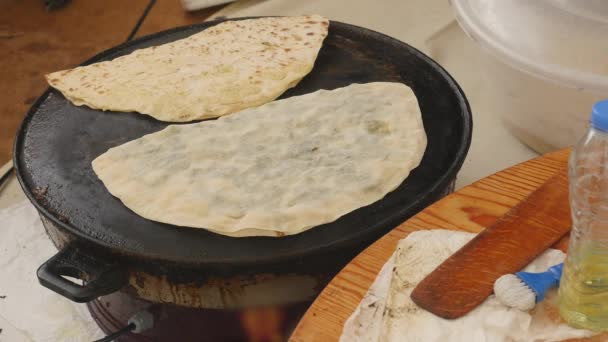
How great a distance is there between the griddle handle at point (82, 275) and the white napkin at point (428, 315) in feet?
1.42

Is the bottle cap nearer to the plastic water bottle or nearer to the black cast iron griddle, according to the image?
the plastic water bottle

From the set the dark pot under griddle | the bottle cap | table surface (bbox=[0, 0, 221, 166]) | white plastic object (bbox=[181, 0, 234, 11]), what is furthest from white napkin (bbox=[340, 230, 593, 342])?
table surface (bbox=[0, 0, 221, 166])

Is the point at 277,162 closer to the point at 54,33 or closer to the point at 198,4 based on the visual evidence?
the point at 198,4

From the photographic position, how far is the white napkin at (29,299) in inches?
60.6

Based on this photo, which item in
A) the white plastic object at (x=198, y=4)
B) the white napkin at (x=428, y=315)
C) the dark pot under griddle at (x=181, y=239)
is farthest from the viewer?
the white plastic object at (x=198, y=4)

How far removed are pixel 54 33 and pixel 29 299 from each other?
2116 mm

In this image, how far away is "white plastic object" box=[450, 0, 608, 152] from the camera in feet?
4.13

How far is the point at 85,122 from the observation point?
146 centimetres

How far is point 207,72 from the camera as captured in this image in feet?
5.30

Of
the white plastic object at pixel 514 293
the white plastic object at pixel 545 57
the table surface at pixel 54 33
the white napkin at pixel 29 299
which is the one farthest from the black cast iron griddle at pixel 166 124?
the table surface at pixel 54 33

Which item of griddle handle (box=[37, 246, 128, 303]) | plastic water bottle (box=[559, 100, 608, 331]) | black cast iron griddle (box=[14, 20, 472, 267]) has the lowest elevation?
griddle handle (box=[37, 246, 128, 303])

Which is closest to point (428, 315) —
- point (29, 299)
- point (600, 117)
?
point (600, 117)

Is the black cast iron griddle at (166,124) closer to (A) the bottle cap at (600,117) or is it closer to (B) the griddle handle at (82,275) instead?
(B) the griddle handle at (82,275)

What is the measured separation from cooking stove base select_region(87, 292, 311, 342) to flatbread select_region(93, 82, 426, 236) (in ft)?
0.54
